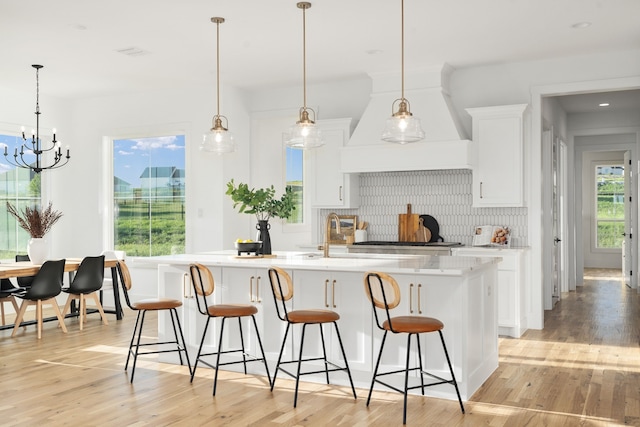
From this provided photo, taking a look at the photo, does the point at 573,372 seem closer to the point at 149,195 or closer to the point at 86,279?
the point at 86,279

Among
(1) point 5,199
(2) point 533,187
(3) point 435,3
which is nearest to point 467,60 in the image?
(2) point 533,187

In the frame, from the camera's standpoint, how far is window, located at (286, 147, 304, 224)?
9484 millimetres

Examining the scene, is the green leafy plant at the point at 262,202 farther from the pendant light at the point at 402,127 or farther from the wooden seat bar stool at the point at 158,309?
the pendant light at the point at 402,127

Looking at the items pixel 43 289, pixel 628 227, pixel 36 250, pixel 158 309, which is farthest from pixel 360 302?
pixel 628 227

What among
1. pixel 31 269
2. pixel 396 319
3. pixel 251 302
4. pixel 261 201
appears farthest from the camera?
pixel 31 269

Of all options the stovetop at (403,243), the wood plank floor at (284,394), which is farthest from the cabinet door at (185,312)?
the stovetop at (403,243)

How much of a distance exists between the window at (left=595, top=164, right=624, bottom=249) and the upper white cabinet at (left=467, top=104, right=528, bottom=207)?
821 centimetres

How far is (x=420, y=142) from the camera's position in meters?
6.87

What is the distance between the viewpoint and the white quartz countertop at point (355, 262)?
4.18 metres

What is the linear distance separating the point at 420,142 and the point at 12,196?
5246 mm

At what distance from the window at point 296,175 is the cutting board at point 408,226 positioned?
2.40 metres

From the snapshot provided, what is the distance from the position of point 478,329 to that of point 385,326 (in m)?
0.90

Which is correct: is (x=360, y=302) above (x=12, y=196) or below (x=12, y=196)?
below

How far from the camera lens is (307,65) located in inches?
275
